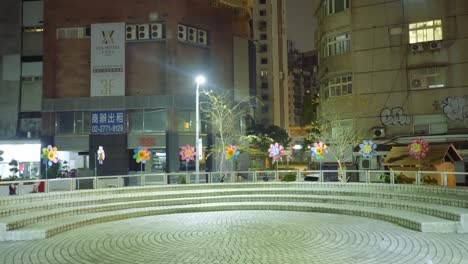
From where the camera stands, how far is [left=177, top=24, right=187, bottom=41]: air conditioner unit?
4356 centimetres

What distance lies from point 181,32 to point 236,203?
29.5 metres

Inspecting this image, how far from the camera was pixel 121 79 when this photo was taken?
42.9 metres

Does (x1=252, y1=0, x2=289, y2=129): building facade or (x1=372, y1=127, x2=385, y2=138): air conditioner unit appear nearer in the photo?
(x1=372, y1=127, x2=385, y2=138): air conditioner unit

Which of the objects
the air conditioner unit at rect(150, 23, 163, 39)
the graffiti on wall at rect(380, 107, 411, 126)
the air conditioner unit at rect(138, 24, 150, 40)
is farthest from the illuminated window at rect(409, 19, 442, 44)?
the air conditioner unit at rect(138, 24, 150, 40)

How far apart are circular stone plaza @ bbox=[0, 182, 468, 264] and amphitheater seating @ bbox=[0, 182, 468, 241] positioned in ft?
0.13

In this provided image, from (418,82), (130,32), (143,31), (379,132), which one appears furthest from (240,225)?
(130,32)

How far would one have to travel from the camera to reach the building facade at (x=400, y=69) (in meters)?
31.5

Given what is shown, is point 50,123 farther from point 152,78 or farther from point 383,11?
point 383,11

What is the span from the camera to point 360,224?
530 inches

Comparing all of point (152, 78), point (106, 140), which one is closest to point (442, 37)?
point (152, 78)

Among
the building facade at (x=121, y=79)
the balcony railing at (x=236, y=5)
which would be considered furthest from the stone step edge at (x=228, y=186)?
the balcony railing at (x=236, y=5)

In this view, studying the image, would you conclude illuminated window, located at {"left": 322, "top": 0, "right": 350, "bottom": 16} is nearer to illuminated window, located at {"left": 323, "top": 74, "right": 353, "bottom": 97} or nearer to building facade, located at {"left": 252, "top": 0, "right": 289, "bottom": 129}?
illuminated window, located at {"left": 323, "top": 74, "right": 353, "bottom": 97}

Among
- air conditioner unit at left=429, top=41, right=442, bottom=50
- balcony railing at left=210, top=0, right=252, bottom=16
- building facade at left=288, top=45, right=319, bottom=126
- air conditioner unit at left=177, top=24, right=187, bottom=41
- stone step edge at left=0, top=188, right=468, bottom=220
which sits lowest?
stone step edge at left=0, top=188, right=468, bottom=220

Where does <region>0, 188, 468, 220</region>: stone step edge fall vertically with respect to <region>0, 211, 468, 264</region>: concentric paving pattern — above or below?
above
